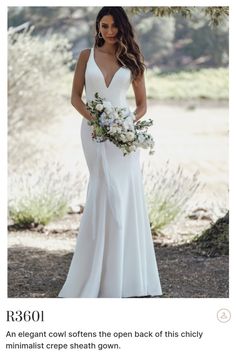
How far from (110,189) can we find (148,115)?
7384mm

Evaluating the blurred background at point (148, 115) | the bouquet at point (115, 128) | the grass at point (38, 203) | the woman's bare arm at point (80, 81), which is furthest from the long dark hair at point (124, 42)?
the grass at point (38, 203)

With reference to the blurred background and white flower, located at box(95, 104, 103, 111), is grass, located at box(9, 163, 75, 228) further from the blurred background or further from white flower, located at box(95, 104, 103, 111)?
white flower, located at box(95, 104, 103, 111)

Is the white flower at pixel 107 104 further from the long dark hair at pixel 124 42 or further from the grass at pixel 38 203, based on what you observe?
the grass at pixel 38 203

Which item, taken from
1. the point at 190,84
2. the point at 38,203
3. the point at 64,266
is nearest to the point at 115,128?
the point at 64,266

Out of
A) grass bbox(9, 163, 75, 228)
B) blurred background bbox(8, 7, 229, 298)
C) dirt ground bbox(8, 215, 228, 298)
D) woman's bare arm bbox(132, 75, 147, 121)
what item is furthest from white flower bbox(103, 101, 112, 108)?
grass bbox(9, 163, 75, 228)

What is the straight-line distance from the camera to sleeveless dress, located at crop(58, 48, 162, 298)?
4.21m

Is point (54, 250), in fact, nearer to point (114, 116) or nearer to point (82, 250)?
point (82, 250)

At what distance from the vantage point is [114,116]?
13.3 feet

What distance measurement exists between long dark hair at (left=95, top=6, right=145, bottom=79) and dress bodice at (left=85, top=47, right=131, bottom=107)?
0.16 feet

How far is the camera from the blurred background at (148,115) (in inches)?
264

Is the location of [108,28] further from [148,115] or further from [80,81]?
[148,115]

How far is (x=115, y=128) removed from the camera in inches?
158

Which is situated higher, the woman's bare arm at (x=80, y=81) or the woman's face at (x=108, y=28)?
the woman's face at (x=108, y=28)

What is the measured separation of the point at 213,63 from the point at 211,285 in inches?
293
